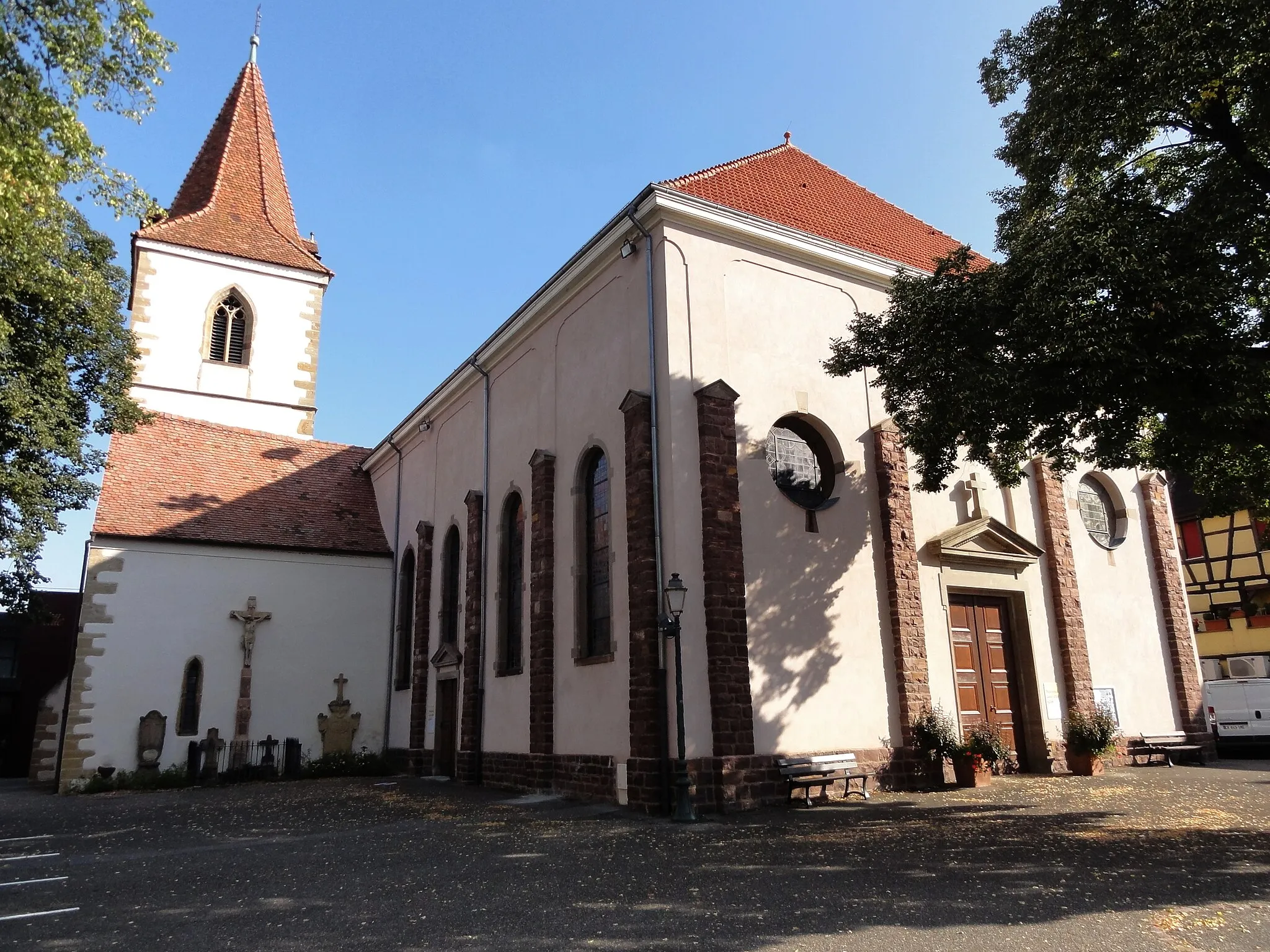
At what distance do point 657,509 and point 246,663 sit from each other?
1390 centimetres

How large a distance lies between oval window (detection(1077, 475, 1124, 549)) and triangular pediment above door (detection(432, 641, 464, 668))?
1288 centimetres

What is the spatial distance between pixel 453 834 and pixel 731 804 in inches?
137

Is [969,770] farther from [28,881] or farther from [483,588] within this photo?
[28,881]

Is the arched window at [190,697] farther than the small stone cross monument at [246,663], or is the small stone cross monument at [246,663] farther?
the small stone cross monument at [246,663]

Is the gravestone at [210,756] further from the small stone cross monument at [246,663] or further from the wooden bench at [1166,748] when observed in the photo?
the wooden bench at [1166,748]

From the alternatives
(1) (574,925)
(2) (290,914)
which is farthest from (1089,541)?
(2) (290,914)

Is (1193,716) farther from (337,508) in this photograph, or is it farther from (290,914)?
(337,508)

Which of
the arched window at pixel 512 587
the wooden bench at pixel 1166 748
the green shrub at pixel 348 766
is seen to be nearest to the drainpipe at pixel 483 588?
the arched window at pixel 512 587

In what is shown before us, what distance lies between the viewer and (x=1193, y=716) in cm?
1712

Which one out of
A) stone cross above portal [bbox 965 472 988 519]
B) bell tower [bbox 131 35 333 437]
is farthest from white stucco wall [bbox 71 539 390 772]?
stone cross above portal [bbox 965 472 988 519]

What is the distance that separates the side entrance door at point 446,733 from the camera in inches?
772

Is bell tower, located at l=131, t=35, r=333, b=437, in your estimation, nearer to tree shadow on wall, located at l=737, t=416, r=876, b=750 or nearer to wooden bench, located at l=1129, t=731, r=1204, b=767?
tree shadow on wall, located at l=737, t=416, r=876, b=750

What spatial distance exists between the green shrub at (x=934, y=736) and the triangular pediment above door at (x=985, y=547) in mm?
2706

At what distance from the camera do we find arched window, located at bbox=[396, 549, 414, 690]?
22.7 metres
